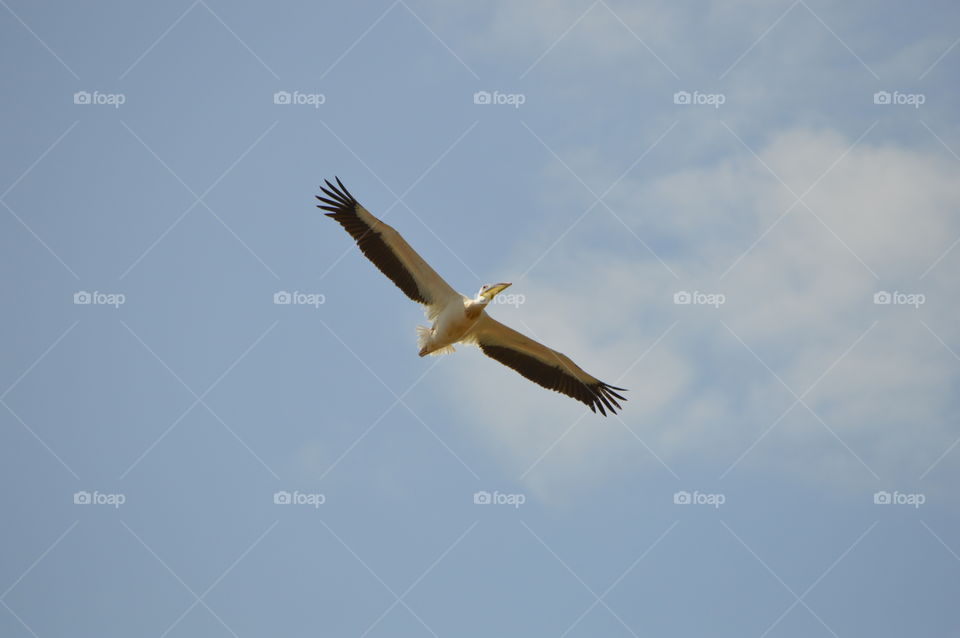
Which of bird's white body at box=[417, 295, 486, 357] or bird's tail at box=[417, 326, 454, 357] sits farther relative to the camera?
bird's tail at box=[417, 326, 454, 357]

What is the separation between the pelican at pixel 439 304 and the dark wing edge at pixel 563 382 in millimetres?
20

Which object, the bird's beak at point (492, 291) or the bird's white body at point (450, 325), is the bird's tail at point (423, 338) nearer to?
the bird's white body at point (450, 325)

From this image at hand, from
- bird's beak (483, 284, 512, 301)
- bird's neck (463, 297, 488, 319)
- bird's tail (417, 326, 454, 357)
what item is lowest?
bird's tail (417, 326, 454, 357)

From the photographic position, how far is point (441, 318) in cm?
2516

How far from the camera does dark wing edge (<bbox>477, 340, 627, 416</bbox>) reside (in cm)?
2634

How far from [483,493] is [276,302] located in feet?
18.6

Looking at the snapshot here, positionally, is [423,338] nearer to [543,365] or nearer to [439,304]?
[439,304]

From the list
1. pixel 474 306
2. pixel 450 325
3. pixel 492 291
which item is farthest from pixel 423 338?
pixel 492 291

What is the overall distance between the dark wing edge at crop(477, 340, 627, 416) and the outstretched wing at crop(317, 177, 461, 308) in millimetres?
2097

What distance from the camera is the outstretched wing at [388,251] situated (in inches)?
980

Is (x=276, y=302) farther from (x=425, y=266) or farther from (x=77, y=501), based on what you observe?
(x=77, y=501)

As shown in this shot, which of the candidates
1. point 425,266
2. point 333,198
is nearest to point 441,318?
point 425,266

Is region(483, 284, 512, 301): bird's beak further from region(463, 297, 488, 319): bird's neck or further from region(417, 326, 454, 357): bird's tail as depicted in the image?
region(417, 326, 454, 357): bird's tail

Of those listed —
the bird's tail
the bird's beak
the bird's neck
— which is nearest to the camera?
the bird's neck
